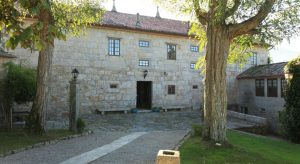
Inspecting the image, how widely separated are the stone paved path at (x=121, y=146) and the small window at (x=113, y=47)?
16.1 ft

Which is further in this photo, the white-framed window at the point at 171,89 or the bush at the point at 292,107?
the white-framed window at the point at 171,89

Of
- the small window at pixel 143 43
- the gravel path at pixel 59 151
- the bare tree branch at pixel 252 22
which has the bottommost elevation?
the gravel path at pixel 59 151

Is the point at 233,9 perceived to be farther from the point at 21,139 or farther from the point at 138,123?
the point at 138,123

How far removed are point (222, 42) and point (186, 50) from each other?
13180 mm

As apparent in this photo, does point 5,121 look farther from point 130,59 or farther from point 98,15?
point 130,59

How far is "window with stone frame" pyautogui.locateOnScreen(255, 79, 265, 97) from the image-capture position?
2245 cm

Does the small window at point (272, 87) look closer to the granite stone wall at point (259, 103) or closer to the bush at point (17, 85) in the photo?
the granite stone wall at point (259, 103)

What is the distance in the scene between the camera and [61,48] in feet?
62.9

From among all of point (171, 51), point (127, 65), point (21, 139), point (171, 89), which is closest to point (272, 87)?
point (171, 89)

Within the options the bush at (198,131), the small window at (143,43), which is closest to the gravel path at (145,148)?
the bush at (198,131)

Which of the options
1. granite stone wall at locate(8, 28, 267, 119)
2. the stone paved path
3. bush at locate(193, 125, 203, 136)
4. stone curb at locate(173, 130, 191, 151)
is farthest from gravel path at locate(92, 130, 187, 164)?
granite stone wall at locate(8, 28, 267, 119)

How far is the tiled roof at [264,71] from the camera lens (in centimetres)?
2086

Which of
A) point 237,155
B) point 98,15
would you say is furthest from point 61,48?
point 237,155

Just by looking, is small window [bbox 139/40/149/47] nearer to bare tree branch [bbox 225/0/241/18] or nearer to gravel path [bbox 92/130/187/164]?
gravel path [bbox 92/130/187/164]
